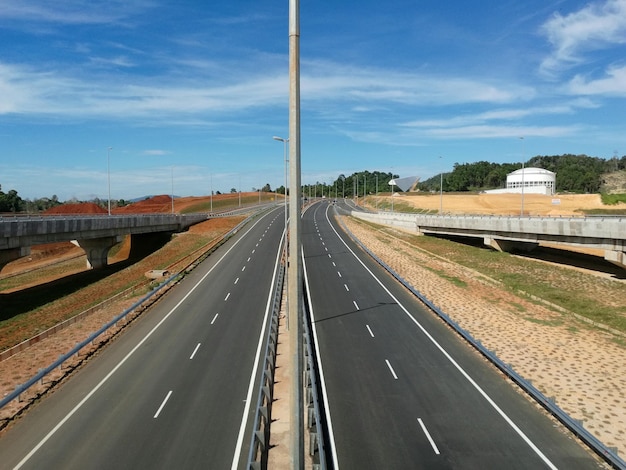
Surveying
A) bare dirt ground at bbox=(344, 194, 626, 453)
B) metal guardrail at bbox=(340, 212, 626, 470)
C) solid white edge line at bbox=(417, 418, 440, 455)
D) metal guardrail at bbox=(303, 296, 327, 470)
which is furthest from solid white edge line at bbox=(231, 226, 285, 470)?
bare dirt ground at bbox=(344, 194, 626, 453)

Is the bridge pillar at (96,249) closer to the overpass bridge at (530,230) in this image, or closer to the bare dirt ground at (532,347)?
the bare dirt ground at (532,347)

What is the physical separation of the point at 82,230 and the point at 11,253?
9.82 m

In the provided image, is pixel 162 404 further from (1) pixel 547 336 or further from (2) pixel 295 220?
(1) pixel 547 336

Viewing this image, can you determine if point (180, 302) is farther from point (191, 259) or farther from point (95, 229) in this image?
point (95, 229)

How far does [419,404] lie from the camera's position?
55.2 ft

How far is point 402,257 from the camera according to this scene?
51.8 metres

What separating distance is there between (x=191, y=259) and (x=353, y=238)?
983 inches

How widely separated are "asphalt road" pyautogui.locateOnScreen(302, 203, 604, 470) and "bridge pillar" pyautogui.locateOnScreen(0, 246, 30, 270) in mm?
29104

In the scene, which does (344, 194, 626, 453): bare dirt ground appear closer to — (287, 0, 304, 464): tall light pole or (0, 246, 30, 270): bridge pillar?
(287, 0, 304, 464): tall light pole

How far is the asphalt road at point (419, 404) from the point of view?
13.6 meters

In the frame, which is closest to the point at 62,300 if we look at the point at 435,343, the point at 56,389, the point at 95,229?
the point at 95,229

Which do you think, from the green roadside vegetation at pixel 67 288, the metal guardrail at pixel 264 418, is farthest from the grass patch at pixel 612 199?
the metal guardrail at pixel 264 418

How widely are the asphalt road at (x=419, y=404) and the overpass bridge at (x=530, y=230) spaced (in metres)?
19.6

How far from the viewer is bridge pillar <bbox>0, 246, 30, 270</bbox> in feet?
128
